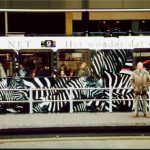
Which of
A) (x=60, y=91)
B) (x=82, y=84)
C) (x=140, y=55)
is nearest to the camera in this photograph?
(x=60, y=91)

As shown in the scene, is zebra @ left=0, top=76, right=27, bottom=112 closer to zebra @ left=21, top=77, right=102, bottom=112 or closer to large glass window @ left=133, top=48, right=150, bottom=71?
zebra @ left=21, top=77, right=102, bottom=112

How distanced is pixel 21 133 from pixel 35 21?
15204 millimetres

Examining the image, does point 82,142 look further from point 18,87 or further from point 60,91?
point 18,87

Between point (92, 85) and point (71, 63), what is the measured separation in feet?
3.56

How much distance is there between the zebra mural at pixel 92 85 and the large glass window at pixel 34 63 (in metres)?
0.19

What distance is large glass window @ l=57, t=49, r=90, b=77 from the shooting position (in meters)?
19.1

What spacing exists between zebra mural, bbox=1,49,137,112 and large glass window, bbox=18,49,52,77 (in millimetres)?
190

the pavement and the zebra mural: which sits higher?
the zebra mural

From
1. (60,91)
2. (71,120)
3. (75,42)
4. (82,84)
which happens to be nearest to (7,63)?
(60,91)

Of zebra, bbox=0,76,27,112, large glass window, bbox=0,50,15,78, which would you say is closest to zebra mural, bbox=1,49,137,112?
zebra, bbox=0,76,27,112

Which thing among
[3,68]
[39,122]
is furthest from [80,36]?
[39,122]

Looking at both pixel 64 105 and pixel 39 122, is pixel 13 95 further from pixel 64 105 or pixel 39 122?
pixel 39 122

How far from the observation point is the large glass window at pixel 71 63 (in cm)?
1908

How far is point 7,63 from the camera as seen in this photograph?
1902 centimetres
